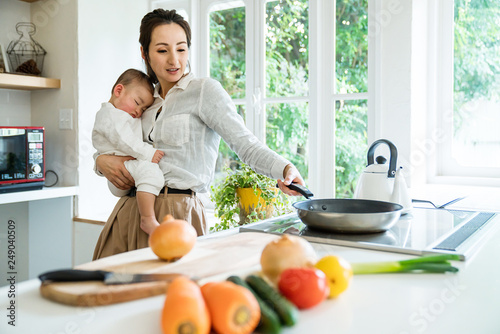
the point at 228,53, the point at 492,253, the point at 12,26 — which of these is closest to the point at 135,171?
the point at 492,253

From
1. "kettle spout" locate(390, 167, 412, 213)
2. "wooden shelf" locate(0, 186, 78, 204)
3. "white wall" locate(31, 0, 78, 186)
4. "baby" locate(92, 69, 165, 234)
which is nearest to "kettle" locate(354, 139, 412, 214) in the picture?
"kettle spout" locate(390, 167, 412, 213)

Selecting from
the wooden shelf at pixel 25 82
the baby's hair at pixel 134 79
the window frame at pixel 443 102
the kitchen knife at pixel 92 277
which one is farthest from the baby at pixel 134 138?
the window frame at pixel 443 102

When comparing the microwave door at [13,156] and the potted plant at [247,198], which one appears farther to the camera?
the microwave door at [13,156]

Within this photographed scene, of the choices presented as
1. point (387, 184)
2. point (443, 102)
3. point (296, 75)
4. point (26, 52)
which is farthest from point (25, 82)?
point (443, 102)

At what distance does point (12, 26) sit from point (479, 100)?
2.61m

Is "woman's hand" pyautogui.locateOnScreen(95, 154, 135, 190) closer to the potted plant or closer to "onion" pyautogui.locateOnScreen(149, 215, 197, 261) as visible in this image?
the potted plant

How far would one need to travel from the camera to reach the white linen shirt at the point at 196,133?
1488mm

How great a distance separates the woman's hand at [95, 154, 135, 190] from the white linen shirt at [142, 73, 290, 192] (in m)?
0.13

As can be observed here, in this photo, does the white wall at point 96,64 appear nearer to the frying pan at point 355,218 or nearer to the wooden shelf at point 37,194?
the wooden shelf at point 37,194

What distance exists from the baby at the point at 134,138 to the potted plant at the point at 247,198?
2.15 feet

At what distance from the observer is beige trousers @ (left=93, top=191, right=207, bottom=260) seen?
149 cm

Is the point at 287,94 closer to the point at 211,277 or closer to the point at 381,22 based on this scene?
the point at 381,22

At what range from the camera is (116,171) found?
61.3 inches

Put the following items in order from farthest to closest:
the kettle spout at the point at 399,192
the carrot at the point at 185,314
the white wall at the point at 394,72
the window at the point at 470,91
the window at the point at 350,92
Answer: the window at the point at 350,92
the window at the point at 470,91
the white wall at the point at 394,72
the kettle spout at the point at 399,192
the carrot at the point at 185,314
